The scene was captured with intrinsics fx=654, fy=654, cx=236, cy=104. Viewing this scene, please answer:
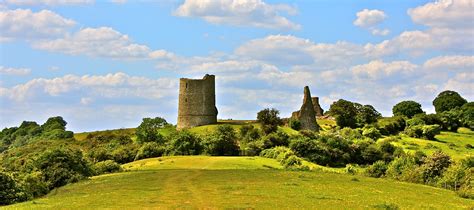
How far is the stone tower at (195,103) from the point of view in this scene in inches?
4729

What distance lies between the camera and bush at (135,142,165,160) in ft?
302

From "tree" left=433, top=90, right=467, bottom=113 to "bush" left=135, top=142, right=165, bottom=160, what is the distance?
10836cm

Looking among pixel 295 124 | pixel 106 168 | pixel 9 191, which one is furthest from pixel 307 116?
pixel 9 191

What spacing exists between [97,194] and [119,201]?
18.6 feet

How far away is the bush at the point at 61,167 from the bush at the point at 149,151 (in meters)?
25.0

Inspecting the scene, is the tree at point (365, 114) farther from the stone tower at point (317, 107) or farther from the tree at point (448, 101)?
the tree at point (448, 101)

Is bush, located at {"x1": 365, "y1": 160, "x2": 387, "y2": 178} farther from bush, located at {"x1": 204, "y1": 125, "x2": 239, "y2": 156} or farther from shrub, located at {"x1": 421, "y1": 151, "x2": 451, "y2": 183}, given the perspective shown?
bush, located at {"x1": 204, "y1": 125, "x2": 239, "y2": 156}

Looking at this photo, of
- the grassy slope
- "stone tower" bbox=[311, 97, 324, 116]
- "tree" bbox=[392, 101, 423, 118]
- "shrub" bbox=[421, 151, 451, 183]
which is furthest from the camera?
"tree" bbox=[392, 101, 423, 118]

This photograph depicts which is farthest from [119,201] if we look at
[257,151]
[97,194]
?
[257,151]

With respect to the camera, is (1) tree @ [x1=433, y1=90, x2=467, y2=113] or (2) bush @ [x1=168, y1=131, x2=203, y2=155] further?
(1) tree @ [x1=433, y1=90, x2=467, y2=113]

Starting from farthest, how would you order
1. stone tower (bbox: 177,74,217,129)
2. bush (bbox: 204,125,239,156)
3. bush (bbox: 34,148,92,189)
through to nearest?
stone tower (bbox: 177,74,217,129) → bush (bbox: 204,125,239,156) → bush (bbox: 34,148,92,189)

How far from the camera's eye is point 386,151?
3863 inches

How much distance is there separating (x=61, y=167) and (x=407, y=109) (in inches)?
4684

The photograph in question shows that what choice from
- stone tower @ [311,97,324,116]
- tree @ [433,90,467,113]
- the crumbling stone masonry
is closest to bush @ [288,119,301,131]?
the crumbling stone masonry
